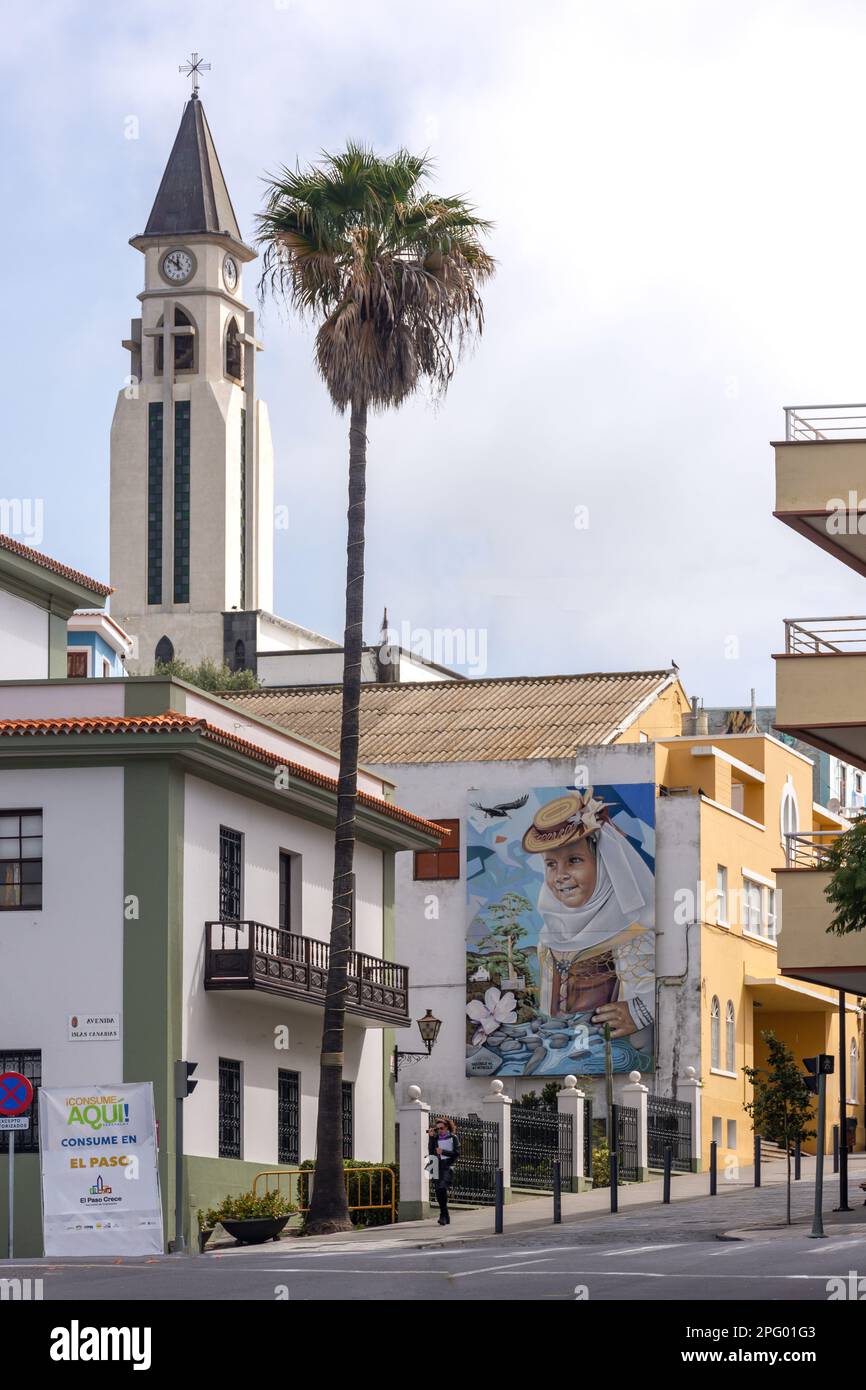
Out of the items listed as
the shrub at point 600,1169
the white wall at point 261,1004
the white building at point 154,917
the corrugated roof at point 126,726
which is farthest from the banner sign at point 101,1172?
the shrub at point 600,1169

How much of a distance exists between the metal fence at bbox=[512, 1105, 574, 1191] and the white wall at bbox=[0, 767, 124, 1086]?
10.4 meters

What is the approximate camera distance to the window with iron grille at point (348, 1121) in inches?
1596

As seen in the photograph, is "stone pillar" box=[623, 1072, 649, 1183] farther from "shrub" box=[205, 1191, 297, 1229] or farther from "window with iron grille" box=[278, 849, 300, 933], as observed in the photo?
"shrub" box=[205, 1191, 297, 1229]

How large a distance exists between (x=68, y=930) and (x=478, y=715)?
28.3 m

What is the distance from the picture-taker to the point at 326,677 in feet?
291

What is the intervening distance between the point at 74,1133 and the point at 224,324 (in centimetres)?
10261

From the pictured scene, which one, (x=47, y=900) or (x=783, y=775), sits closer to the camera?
(x=47, y=900)

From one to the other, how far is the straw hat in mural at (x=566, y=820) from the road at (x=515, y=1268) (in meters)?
20.4

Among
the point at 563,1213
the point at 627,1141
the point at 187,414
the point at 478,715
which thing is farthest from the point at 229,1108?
the point at 187,414

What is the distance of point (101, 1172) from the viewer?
2981cm
